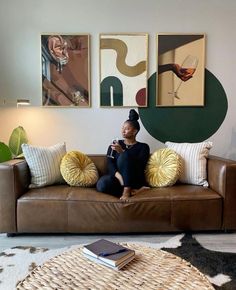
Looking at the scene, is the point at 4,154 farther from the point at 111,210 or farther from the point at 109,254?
the point at 109,254

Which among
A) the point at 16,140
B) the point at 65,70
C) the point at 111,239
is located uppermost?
the point at 65,70

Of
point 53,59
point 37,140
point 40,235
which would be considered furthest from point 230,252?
point 53,59

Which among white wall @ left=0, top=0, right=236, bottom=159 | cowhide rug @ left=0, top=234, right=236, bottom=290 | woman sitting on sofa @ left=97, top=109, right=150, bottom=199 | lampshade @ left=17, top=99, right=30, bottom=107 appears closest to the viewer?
cowhide rug @ left=0, top=234, right=236, bottom=290

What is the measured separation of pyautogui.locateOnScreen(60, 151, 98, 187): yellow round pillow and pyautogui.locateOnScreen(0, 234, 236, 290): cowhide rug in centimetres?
67

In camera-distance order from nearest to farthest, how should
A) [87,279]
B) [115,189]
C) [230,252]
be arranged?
[87,279]
[230,252]
[115,189]

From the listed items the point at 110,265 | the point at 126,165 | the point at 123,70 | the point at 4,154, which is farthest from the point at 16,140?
the point at 110,265

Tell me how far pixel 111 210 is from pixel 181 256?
0.66 metres

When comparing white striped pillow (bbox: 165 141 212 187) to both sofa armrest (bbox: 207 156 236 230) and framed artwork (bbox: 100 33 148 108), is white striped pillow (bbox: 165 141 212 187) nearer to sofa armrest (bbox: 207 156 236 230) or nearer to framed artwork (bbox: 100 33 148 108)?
sofa armrest (bbox: 207 156 236 230)

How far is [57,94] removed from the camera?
3.21 m

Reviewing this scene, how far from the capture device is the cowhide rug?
1.69 meters

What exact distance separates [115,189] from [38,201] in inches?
26.5

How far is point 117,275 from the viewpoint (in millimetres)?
1165

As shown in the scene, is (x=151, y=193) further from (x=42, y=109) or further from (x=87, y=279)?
(x=42, y=109)

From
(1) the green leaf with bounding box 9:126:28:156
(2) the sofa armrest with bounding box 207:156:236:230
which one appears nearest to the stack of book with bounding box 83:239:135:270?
(2) the sofa armrest with bounding box 207:156:236:230
